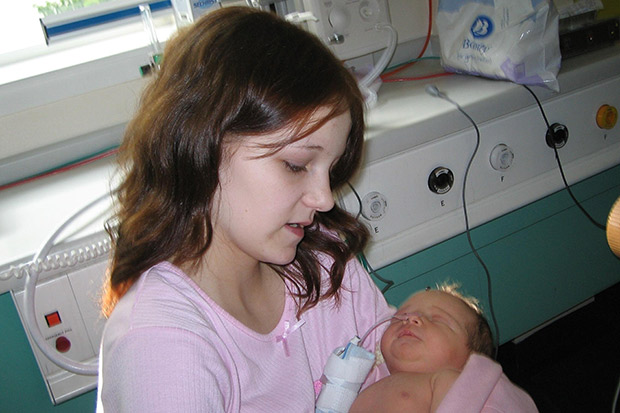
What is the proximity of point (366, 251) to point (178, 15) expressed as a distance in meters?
0.69

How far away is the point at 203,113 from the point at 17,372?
50 cm

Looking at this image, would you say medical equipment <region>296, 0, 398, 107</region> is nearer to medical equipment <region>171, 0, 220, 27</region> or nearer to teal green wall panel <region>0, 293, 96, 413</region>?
medical equipment <region>171, 0, 220, 27</region>

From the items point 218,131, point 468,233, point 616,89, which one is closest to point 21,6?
point 218,131

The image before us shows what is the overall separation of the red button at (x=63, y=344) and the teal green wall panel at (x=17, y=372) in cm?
4

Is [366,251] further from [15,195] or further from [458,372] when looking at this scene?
[15,195]

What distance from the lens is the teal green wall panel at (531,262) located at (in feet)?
3.82

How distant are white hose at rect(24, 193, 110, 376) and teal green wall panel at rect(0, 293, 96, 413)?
0.09 feet

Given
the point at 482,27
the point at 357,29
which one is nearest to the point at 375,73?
the point at 357,29

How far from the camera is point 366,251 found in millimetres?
1059

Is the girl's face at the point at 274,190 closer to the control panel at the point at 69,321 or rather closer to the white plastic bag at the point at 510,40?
the control panel at the point at 69,321

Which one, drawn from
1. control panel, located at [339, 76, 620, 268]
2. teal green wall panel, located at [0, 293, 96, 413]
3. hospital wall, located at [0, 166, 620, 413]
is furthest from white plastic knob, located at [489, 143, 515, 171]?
teal green wall panel, located at [0, 293, 96, 413]

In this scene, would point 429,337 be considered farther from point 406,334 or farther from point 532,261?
point 532,261

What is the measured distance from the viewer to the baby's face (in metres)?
0.95

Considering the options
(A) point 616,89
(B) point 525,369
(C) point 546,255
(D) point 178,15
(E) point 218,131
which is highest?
(D) point 178,15
